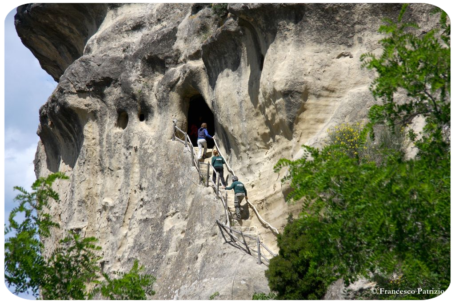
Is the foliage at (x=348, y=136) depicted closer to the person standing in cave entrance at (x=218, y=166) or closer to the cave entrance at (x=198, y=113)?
the person standing in cave entrance at (x=218, y=166)

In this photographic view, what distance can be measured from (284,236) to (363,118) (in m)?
3.54

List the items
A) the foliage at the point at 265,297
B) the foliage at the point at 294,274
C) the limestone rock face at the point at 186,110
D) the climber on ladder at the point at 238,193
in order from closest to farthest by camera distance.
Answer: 1. the foliage at the point at 294,274
2. the foliage at the point at 265,297
3. the limestone rock face at the point at 186,110
4. the climber on ladder at the point at 238,193

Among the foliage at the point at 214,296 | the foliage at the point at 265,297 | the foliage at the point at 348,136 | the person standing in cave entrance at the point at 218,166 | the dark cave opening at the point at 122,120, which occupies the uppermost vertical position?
the dark cave opening at the point at 122,120

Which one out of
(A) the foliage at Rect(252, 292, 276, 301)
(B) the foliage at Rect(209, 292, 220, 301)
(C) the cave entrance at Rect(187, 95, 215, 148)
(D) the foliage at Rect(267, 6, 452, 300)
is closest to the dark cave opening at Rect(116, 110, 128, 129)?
(C) the cave entrance at Rect(187, 95, 215, 148)

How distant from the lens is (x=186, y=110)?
901 inches

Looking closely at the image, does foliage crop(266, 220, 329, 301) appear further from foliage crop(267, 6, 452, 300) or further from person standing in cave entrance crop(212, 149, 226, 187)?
person standing in cave entrance crop(212, 149, 226, 187)

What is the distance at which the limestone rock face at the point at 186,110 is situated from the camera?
17.9 m

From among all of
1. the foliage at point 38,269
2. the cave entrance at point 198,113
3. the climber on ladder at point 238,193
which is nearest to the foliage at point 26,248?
the foliage at point 38,269

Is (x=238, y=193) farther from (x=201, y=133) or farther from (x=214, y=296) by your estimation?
(x=214, y=296)

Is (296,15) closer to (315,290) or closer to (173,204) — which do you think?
(173,204)

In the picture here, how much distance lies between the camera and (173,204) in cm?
2003

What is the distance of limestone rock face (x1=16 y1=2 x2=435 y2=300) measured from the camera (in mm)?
17938

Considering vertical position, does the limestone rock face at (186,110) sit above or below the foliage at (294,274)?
above

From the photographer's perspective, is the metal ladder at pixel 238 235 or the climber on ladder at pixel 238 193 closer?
the metal ladder at pixel 238 235
